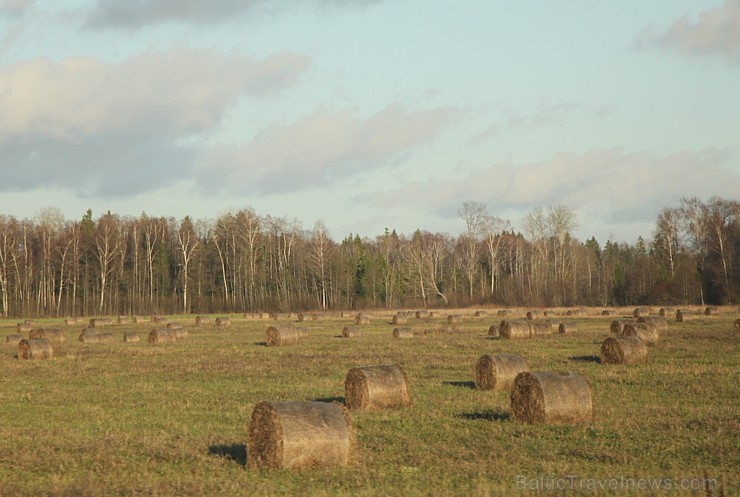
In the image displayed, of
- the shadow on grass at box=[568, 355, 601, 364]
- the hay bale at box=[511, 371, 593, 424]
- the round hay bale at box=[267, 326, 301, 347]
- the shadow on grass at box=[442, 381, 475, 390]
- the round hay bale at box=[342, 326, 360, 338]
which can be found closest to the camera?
the hay bale at box=[511, 371, 593, 424]

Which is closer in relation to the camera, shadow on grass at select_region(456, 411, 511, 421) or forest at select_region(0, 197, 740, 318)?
shadow on grass at select_region(456, 411, 511, 421)

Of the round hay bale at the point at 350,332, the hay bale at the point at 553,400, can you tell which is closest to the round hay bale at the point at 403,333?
the round hay bale at the point at 350,332

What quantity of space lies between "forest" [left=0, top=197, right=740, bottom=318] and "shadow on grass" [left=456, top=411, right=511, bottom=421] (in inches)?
2900

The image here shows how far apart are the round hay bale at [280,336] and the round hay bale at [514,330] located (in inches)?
375

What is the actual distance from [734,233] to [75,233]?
7951 centimetres

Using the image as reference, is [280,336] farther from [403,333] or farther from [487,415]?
[487,415]

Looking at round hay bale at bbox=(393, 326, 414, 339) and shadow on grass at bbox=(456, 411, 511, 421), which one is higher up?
round hay bale at bbox=(393, 326, 414, 339)

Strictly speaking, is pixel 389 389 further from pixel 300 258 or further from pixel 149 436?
pixel 300 258

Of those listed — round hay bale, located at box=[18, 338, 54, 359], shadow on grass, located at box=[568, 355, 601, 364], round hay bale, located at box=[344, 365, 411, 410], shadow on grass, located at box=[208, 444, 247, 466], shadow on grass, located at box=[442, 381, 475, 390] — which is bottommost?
shadow on grass, located at box=[208, 444, 247, 466]

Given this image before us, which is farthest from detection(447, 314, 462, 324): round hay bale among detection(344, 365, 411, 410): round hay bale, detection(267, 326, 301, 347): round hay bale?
detection(344, 365, 411, 410): round hay bale

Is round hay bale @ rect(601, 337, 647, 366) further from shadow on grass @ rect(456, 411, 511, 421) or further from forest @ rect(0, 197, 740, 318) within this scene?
forest @ rect(0, 197, 740, 318)

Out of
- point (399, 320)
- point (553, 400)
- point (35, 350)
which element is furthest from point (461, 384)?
point (399, 320)

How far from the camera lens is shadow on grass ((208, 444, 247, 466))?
12473 mm

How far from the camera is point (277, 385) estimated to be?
2178 cm
